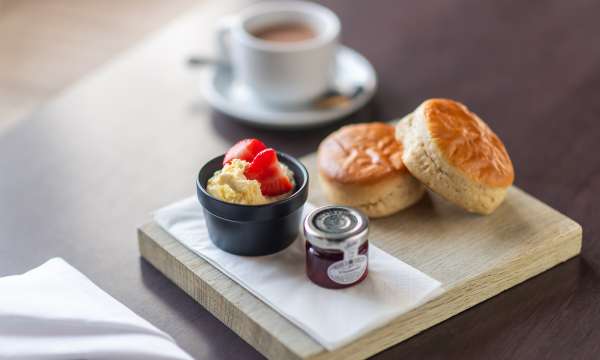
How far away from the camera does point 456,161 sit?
140cm

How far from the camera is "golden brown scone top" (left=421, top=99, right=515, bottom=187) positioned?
141cm

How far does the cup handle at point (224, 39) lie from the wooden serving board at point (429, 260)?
597 millimetres

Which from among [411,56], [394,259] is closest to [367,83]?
[411,56]

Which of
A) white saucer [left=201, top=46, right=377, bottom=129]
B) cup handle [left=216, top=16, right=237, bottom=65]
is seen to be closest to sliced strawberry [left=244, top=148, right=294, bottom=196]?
white saucer [left=201, top=46, right=377, bottom=129]

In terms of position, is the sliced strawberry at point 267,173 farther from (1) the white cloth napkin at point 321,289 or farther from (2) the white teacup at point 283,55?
(2) the white teacup at point 283,55

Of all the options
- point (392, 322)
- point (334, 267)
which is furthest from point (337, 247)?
point (392, 322)

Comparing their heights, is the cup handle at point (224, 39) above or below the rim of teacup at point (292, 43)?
below

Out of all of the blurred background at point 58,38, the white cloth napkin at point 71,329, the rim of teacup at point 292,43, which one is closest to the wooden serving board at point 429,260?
the white cloth napkin at point 71,329

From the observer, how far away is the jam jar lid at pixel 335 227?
1.22m

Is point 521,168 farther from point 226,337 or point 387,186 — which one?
point 226,337

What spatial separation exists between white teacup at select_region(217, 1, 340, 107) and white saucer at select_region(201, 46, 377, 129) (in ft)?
0.10

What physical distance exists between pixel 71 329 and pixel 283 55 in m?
0.86

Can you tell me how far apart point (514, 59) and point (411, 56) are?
263 mm

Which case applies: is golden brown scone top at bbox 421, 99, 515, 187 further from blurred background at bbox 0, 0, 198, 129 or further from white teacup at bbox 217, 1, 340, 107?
blurred background at bbox 0, 0, 198, 129
